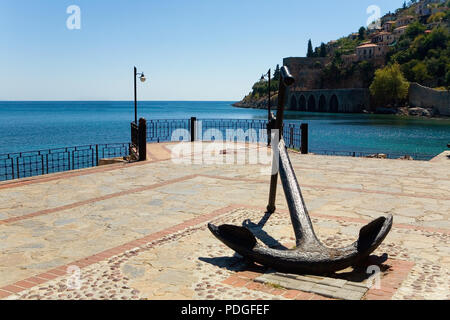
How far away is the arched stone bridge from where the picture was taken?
8356cm

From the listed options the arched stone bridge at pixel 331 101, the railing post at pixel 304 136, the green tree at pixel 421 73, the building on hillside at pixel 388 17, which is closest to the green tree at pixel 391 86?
the green tree at pixel 421 73

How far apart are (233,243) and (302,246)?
0.63m

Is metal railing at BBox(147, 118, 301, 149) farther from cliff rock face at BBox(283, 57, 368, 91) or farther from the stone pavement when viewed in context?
cliff rock face at BBox(283, 57, 368, 91)

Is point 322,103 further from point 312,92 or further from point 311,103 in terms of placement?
point 311,103

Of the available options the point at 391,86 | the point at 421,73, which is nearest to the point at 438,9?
the point at 421,73

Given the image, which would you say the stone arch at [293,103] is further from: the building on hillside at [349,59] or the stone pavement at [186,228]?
the stone pavement at [186,228]

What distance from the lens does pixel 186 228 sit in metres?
5.59

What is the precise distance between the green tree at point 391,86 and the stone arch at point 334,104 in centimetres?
1214

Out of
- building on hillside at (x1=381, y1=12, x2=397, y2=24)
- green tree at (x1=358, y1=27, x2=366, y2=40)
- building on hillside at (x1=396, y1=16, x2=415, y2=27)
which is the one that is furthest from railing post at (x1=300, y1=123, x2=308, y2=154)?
building on hillside at (x1=381, y1=12, x2=397, y2=24)

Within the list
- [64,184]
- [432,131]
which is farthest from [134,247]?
[432,131]

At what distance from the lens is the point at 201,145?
16.1 metres

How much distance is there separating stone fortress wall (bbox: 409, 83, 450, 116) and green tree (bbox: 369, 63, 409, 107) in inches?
58.9

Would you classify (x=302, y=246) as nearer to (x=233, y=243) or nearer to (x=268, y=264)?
(x=268, y=264)

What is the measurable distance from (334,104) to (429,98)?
2431 cm
